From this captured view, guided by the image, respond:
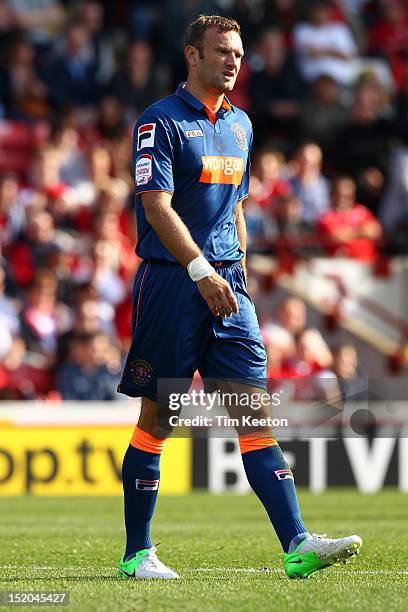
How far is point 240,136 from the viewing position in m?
6.32

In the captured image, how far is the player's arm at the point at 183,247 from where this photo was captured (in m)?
5.89

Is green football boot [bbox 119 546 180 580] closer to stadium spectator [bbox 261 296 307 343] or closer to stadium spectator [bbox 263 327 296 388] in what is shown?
stadium spectator [bbox 263 327 296 388]

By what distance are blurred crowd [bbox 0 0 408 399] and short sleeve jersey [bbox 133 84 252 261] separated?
6.95 m

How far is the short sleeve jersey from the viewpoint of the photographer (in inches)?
238

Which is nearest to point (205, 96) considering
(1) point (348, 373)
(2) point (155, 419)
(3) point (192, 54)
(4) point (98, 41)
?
(3) point (192, 54)

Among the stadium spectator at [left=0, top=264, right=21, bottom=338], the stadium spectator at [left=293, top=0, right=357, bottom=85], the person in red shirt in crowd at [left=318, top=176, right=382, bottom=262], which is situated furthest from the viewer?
the stadium spectator at [left=293, top=0, right=357, bottom=85]

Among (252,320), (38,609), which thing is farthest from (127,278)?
(38,609)

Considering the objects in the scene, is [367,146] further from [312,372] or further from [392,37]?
[312,372]

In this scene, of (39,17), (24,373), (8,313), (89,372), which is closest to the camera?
(89,372)

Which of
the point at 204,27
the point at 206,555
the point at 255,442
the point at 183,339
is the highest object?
the point at 204,27

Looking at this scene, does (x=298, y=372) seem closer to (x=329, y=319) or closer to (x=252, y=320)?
(x=329, y=319)

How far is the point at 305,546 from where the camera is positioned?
5.86 m

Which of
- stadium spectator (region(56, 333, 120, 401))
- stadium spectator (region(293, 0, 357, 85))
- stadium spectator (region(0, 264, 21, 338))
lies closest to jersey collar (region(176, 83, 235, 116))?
stadium spectator (region(56, 333, 120, 401))

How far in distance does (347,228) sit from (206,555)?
8.45m
